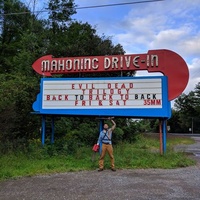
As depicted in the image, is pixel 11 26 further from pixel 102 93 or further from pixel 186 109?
pixel 186 109

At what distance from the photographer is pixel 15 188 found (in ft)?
29.1

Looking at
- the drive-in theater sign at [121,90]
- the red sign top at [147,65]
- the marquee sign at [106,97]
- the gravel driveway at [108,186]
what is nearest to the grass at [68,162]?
the gravel driveway at [108,186]

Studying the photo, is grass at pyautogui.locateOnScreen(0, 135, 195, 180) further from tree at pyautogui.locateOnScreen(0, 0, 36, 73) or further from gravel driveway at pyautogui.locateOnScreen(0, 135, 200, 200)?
tree at pyautogui.locateOnScreen(0, 0, 36, 73)

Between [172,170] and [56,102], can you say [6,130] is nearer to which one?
[56,102]

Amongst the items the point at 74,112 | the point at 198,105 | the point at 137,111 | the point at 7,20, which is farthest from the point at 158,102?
the point at 198,105

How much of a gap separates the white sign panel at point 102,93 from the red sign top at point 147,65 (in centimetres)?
67

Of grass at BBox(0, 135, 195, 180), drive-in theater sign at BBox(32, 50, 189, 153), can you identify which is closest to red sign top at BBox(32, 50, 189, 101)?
drive-in theater sign at BBox(32, 50, 189, 153)

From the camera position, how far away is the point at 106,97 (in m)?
14.6

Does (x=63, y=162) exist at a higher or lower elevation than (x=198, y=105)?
lower

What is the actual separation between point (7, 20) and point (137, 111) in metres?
28.1

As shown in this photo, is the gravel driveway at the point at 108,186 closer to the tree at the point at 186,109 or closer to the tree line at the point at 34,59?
the tree line at the point at 34,59

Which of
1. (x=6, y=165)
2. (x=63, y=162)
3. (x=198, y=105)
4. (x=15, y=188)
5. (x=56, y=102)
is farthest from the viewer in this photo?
(x=198, y=105)

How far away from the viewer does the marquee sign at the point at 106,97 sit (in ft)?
46.5

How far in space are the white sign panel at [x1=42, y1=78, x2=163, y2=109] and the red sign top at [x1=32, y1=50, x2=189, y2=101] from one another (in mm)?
675
